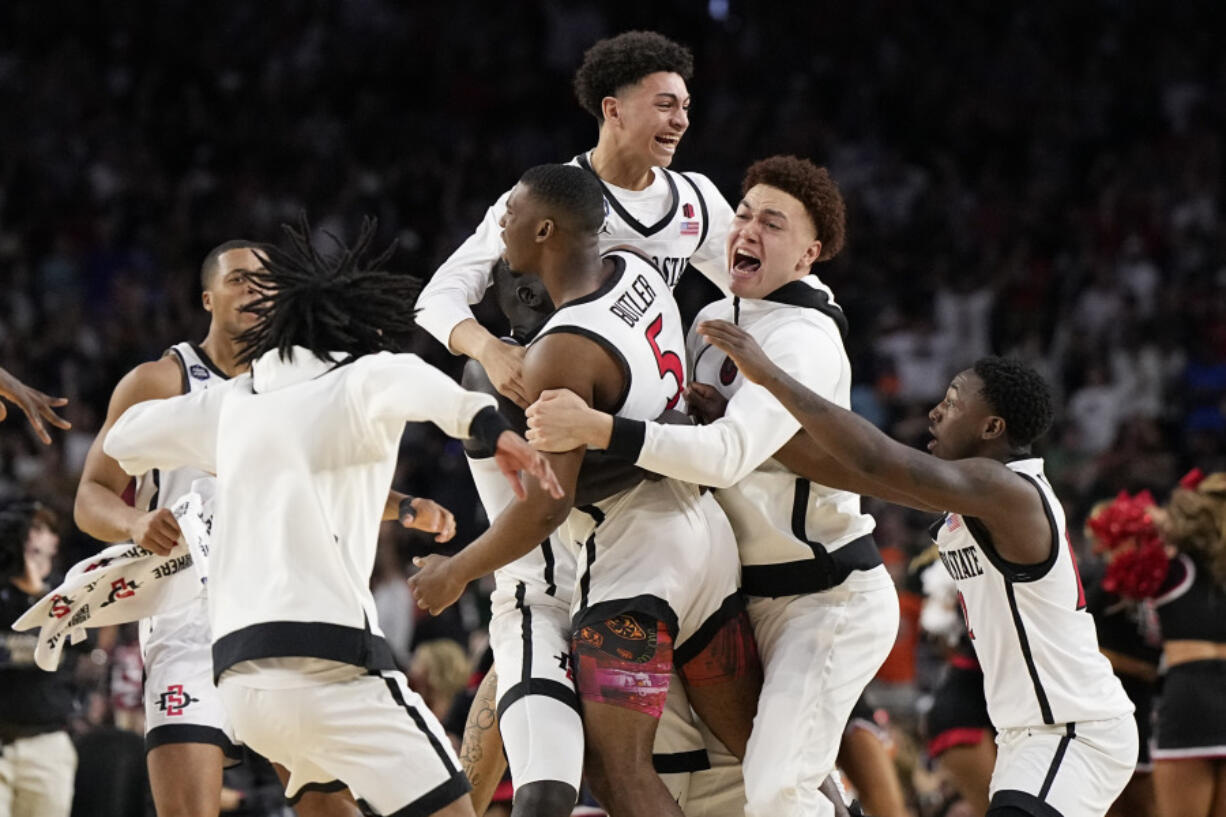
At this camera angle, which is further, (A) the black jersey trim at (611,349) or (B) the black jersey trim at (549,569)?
(B) the black jersey trim at (549,569)

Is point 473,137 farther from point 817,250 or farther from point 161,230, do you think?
point 817,250

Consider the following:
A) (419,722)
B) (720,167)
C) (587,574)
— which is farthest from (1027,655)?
(720,167)

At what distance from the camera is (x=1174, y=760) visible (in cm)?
678

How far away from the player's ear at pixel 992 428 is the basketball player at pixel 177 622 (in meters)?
2.36

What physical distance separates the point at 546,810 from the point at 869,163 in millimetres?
11530

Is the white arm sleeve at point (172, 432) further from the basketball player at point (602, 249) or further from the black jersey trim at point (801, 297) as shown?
the black jersey trim at point (801, 297)

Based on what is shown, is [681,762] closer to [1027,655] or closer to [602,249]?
[1027,655]

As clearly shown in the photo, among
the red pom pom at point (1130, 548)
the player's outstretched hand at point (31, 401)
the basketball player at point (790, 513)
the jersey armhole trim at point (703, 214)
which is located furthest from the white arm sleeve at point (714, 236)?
the red pom pom at point (1130, 548)

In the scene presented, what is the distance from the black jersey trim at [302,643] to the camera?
157 inches

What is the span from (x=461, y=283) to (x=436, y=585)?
1.17 m

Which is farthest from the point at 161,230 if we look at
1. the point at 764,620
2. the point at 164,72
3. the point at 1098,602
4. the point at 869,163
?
the point at 764,620

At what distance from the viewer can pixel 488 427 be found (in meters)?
3.83

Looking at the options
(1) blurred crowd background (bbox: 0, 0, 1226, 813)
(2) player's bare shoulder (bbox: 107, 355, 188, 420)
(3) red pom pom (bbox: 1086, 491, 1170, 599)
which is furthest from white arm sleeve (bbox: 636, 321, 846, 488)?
(1) blurred crowd background (bbox: 0, 0, 1226, 813)

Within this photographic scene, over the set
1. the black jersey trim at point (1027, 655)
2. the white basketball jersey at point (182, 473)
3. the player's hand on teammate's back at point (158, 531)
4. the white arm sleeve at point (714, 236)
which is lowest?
the black jersey trim at point (1027, 655)
